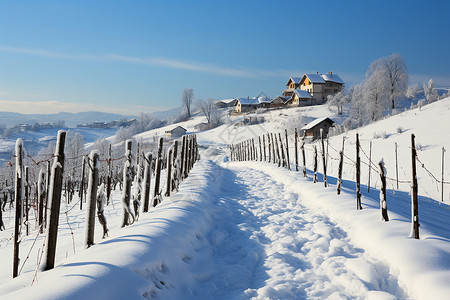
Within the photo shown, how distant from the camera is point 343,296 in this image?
3.42 metres

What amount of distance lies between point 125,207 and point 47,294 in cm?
309

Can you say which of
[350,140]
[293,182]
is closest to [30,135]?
[350,140]

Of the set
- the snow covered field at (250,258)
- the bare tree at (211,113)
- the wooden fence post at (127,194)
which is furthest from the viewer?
the bare tree at (211,113)

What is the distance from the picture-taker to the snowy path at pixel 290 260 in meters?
3.58

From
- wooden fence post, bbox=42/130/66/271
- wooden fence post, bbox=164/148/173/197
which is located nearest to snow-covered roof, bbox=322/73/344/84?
wooden fence post, bbox=164/148/173/197

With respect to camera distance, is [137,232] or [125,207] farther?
[125,207]

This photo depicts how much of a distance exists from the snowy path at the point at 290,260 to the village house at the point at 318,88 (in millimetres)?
72600

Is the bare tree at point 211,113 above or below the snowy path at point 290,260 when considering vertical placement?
above

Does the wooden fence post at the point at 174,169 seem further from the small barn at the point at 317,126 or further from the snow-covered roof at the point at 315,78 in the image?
the snow-covered roof at the point at 315,78

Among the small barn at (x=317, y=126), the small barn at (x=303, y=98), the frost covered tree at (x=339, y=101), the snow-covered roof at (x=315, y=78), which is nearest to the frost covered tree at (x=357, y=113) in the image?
the small barn at (x=317, y=126)

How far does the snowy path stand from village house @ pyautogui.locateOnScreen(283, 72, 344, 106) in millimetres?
72600

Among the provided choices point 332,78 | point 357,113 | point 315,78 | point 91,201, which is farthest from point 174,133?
point 91,201

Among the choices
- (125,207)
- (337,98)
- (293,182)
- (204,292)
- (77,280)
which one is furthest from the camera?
(337,98)

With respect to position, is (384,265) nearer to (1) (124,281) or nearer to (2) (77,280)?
(1) (124,281)
